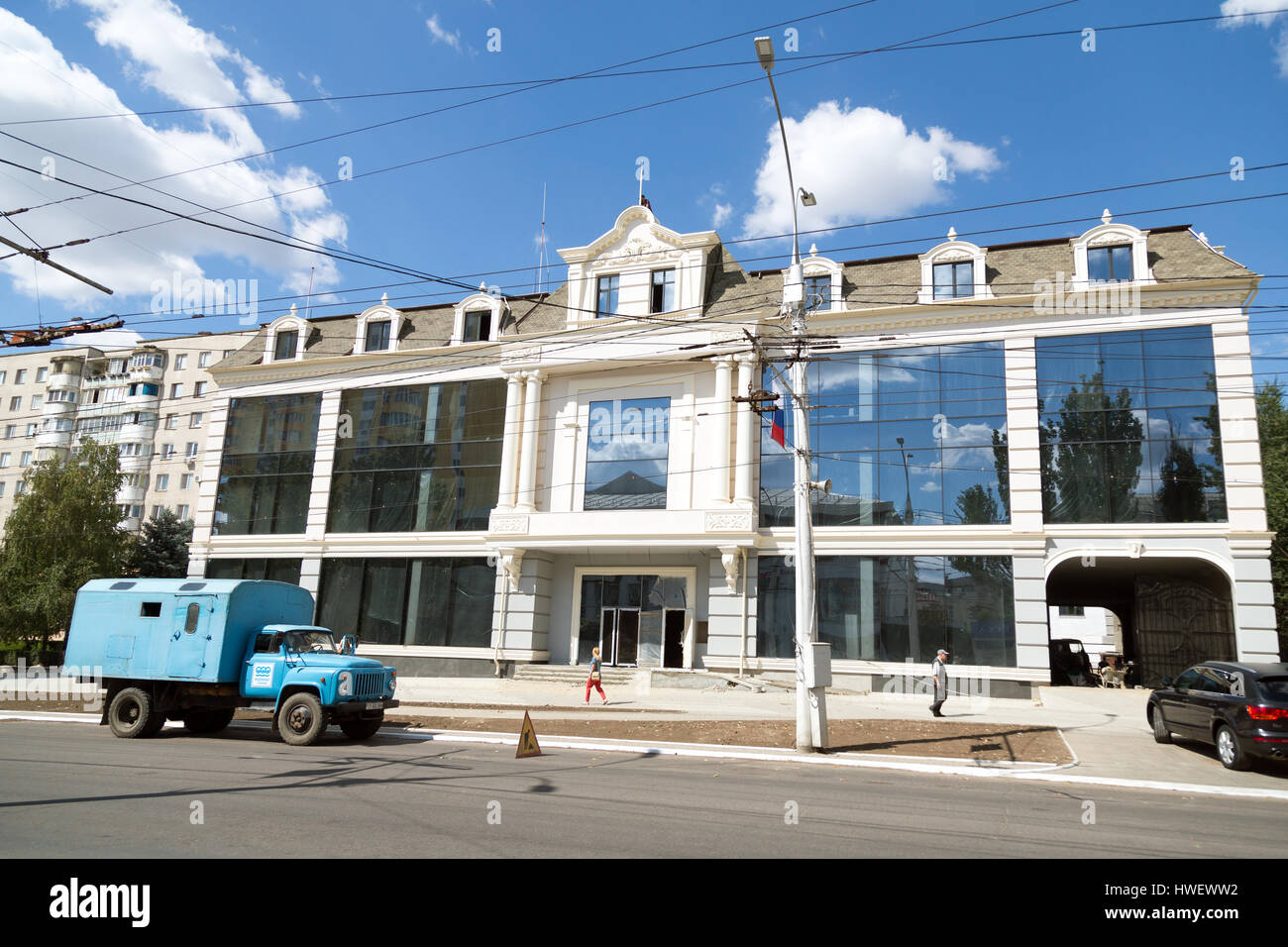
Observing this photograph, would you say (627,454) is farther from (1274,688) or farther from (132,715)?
(1274,688)

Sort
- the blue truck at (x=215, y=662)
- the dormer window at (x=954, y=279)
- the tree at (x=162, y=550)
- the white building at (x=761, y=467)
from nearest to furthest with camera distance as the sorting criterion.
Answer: the blue truck at (x=215, y=662) < the white building at (x=761, y=467) < the dormer window at (x=954, y=279) < the tree at (x=162, y=550)

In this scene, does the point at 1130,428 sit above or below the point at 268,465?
above

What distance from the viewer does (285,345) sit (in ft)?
123

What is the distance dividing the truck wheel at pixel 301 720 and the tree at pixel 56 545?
1165 inches

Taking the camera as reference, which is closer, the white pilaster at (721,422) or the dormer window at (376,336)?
the white pilaster at (721,422)

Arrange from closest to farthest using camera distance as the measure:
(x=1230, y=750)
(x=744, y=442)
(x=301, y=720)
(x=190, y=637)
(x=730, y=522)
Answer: (x=1230, y=750) < (x=301, y=720) < (x=190, y=637) < (x=730, y=522) < (x=744, y=442)

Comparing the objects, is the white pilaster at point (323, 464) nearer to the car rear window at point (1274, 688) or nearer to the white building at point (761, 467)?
the white building at point (761, 467)

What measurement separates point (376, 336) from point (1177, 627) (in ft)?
109

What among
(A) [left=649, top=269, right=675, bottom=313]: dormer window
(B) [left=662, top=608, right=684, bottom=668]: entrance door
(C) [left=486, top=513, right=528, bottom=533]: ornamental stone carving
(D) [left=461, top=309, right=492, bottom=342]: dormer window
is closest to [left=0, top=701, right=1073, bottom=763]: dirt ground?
(B) [left=662, top=608, right=684, bottom=668]: entrance door

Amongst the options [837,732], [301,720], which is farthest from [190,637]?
[837,732]

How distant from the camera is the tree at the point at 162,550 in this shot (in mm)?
45406

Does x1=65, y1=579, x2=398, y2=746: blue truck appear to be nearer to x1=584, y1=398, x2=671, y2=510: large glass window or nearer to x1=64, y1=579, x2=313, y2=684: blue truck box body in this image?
x1=64, y1=579, x2=313, y2=684: blue truck box body

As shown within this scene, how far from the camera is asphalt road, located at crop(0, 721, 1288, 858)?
7.44 m
